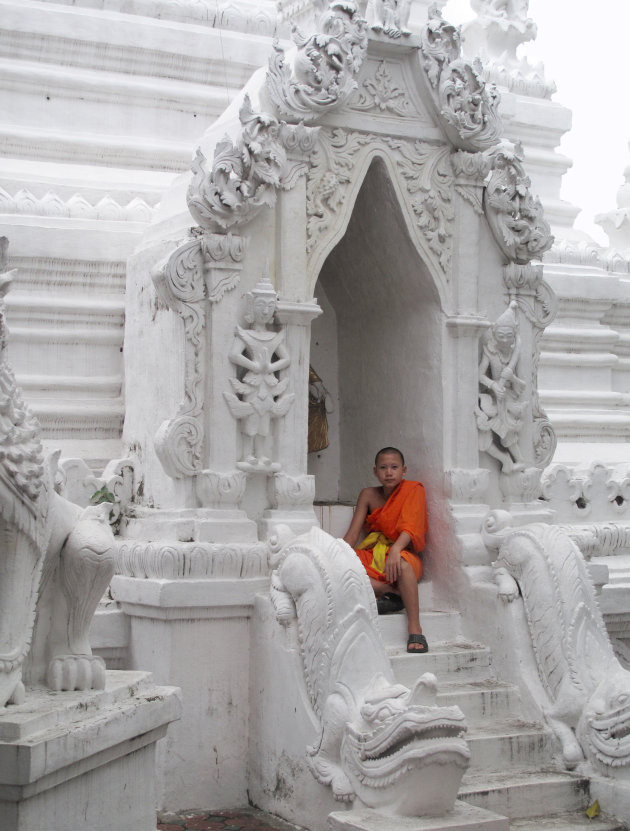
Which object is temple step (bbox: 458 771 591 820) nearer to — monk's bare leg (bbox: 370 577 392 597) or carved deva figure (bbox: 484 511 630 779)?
carved deva figure (bbox: 484 511 630 779)

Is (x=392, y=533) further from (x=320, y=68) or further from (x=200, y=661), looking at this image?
(x=320, y=68)

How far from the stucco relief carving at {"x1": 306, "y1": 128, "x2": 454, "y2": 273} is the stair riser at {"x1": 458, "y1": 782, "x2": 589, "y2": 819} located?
3.57 m

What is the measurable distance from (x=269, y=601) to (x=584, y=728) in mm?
1977

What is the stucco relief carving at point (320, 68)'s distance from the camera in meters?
8.87

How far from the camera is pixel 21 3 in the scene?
1202 centimetres

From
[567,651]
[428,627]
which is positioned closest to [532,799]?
[567,651]

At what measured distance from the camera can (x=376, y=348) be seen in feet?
33.8

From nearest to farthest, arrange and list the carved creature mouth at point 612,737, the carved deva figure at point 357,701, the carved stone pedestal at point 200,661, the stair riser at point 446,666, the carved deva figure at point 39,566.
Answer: the carved deva figure at point 39,566, the carved deva figure at point 357,701, the carved creature mouth at point 612,737, the carved stone pedestal at point 200,661, the stair riser at point 446,666

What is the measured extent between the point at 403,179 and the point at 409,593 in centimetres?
279

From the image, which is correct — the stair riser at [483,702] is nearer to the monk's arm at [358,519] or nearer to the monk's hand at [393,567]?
the monk's hand at [393,567]

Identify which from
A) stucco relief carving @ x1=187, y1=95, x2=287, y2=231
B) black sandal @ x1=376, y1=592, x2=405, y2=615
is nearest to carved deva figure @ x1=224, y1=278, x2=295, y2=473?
stucco relief carving @ x1=187, y1=95, x2=287, y2=231

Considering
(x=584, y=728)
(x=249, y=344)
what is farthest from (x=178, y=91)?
(x=584, y=728)

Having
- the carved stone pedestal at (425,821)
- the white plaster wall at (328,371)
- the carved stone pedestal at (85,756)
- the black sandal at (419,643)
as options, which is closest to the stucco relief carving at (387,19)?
the white plaster wall at (328,371)

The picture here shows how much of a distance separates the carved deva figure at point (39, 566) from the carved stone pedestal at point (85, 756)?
143 mm
